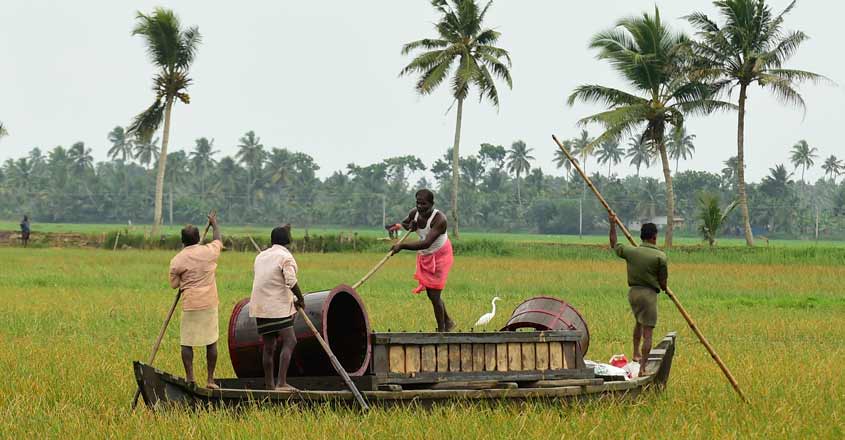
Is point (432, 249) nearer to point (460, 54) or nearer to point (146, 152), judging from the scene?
point (460, 54)

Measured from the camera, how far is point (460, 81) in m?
44.0

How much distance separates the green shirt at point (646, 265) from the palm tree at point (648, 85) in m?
26.7

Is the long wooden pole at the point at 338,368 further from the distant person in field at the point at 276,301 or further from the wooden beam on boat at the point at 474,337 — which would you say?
the wooden beam on boat at the point at 474,337

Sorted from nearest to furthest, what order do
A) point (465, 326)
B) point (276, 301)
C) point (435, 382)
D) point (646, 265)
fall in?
point (276, 301) < point (435, 382) < point (646, 265) < point (465, 326)

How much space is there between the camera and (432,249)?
1123cm

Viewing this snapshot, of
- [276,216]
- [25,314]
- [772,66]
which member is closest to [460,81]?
[772,66]

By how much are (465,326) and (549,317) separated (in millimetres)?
4747

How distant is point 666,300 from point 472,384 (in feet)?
42.1

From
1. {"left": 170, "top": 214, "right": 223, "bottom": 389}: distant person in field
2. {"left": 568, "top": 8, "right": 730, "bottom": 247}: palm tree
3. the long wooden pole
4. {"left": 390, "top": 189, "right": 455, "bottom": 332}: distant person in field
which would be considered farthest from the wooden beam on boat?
{"left": 568, "top": 8, "right": 730, "bottom": 247}: palm tree

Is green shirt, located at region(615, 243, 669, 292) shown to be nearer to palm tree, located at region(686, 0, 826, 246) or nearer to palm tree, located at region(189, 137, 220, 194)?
palm tree, located at region(686, 0, 826, 246)

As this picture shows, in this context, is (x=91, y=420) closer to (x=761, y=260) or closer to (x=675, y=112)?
(x=761, y=260)

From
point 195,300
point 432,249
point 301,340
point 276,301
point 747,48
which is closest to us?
point 276,301

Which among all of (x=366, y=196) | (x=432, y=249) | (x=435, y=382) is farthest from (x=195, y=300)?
(x=366, y=196)

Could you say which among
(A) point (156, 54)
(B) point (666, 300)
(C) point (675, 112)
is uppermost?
(A) point (156, 54)
